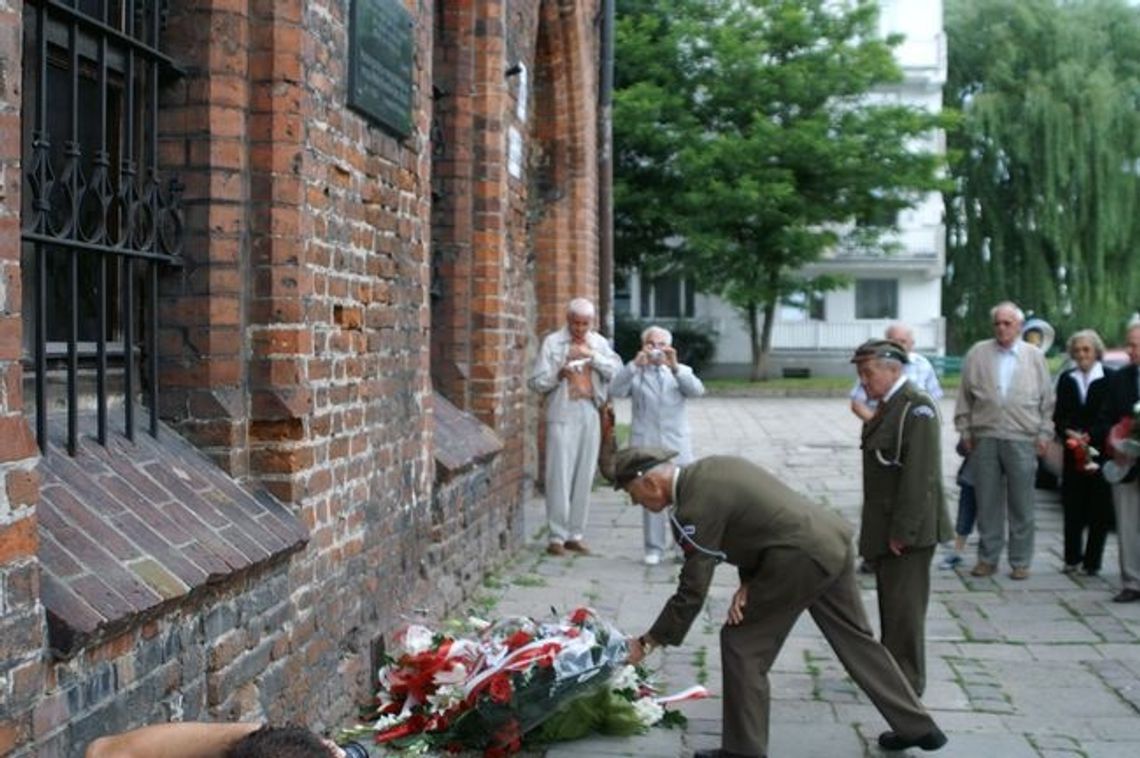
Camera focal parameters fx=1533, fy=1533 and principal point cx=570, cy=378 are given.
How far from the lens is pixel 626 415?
91.5 feet

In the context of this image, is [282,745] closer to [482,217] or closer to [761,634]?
[761,634]

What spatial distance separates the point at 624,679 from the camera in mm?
6375

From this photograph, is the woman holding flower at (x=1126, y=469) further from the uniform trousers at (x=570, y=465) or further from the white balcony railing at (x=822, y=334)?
the white balcony railing at (x=822, y=334)

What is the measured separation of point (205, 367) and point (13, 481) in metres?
1.90

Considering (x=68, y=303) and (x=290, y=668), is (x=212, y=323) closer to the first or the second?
(x=68, y=303)

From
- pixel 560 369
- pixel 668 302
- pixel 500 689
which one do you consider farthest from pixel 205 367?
pixel 668 302

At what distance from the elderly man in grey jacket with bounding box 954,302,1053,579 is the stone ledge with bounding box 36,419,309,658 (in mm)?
6039

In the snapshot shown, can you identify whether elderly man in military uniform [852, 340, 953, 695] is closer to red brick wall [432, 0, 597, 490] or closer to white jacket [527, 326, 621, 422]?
red brick wall [432, 0, 597, 490]

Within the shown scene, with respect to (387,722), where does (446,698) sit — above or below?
above

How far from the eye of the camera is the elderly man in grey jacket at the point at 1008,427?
10023 millimetres

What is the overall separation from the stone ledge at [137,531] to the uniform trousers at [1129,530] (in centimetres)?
598

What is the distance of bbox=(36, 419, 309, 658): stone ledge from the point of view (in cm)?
370

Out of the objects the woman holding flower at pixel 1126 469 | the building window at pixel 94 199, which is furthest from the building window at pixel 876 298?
the building window at pixel 94 199

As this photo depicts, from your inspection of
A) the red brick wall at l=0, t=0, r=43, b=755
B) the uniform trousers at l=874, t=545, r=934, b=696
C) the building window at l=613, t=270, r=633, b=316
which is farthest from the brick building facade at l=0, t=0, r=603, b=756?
the building window at l=613, t=270, r=633, b=316
